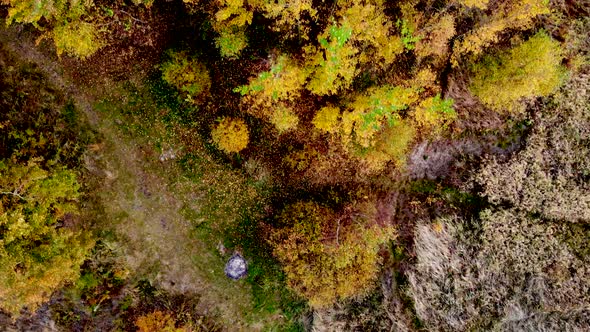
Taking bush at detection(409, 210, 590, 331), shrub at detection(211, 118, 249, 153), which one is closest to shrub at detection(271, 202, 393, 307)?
bush at detection(409, 210, 590, 331)

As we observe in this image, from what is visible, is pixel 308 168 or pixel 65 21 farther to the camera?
pixel 308 168

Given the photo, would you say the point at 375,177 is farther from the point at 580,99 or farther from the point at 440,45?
the point at 580,99

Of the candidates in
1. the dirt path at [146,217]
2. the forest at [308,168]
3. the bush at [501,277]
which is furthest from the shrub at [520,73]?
the dirt path at [146,217]

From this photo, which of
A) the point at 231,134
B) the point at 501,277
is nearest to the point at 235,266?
A: the point at 231,134

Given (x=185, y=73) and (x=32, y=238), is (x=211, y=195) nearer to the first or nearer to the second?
(x=185, y=73)

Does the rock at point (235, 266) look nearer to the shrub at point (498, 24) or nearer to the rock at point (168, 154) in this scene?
the rock at point (168, 154)
